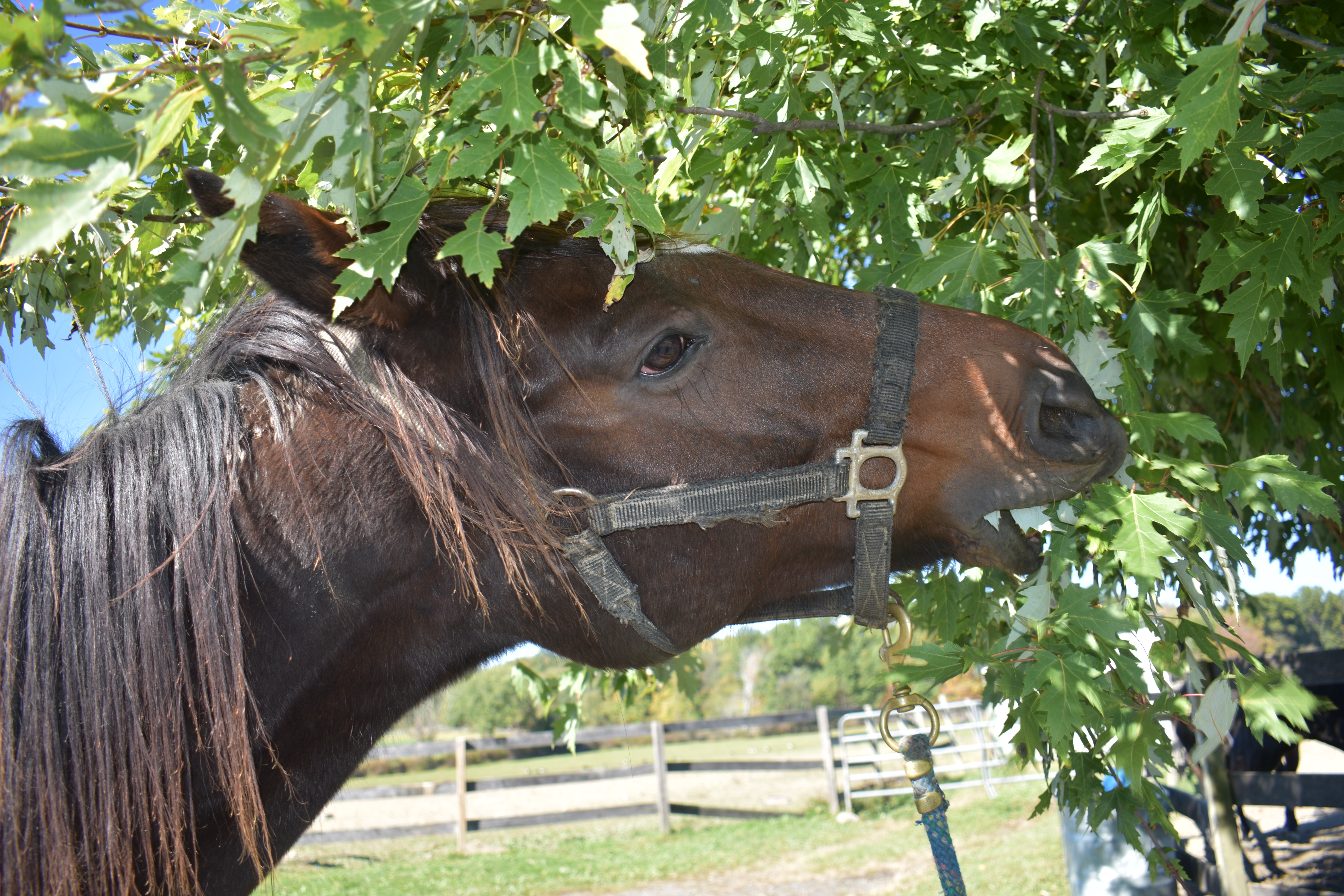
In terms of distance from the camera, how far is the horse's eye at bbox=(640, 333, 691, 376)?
5.53ft

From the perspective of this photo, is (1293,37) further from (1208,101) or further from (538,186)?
(538,186)

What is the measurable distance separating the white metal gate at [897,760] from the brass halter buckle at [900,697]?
8424 millimetres

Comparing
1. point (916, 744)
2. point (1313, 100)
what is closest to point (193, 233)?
point (916, 744)

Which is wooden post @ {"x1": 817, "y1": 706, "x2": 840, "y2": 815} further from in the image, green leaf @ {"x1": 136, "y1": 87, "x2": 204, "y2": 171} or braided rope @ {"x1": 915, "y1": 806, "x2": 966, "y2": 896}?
green leaf @ {"x1": 136, "y1": 87, "x2": 204, "y2": 171}

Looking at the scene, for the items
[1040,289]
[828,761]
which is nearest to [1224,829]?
[1040,289]

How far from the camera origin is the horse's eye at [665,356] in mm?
1685

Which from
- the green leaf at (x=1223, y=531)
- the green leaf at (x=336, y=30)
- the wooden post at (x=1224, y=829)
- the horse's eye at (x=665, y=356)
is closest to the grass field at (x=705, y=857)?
the wooden post at (x=1224, y=829)

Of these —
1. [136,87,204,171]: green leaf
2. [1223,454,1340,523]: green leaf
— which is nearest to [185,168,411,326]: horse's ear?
[136,87,204,171]: green leaf

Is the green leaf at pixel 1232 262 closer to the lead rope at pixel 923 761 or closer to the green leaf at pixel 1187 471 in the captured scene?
the green leaf at pixel 1187 471

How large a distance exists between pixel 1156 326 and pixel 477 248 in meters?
1.69

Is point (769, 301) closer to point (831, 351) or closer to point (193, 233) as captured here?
point (831, 351)

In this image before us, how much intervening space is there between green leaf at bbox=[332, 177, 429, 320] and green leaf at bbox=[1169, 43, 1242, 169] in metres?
1.32

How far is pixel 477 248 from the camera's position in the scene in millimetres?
1343

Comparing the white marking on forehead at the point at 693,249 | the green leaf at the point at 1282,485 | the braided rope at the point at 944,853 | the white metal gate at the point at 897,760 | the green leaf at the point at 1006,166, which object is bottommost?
the white metal gate at the point at 897,760
